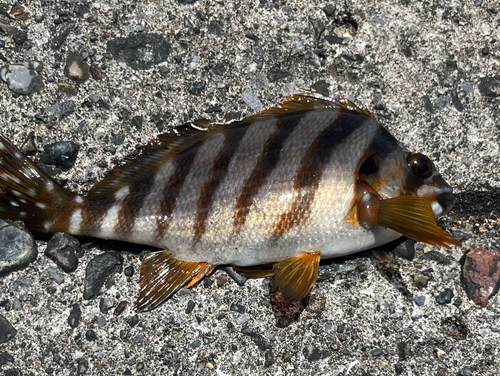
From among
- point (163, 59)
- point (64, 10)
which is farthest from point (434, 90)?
point (64, 10)

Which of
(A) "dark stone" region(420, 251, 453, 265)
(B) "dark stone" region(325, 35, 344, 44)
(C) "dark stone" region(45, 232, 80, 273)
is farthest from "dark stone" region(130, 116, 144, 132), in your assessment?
(A) "dark stone" region(420, 251, 453, 265)

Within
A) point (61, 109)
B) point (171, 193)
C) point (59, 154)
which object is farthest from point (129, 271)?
point (61, 109)

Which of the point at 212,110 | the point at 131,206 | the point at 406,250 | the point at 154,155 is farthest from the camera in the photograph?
the point at 212,110

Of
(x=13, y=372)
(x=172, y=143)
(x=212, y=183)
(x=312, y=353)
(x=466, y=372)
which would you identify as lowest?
(x=466, y=372)

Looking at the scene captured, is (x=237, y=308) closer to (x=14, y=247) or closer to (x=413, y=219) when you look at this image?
(x=413, y=219)

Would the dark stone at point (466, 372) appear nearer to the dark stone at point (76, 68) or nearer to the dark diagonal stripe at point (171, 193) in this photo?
the dark diagonal stripe at point (171, 193)

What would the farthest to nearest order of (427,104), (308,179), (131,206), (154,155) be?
1. (427,104)
2. (154,155)
3. (131,206)
4. (308,179)

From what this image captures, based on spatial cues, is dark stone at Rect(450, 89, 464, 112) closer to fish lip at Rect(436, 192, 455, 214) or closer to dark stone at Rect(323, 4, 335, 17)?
fish lip at Rect(436, 192, 455, 214)
